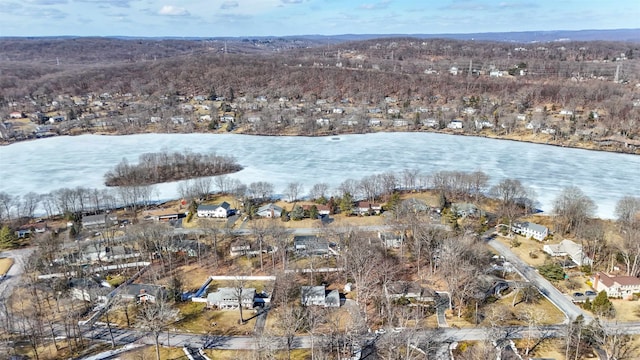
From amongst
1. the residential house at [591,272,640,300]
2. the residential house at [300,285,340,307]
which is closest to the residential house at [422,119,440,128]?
the residential house at [591,272,640,300]

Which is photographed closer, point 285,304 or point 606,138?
point 285,304

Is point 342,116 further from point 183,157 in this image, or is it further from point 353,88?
point 183,157

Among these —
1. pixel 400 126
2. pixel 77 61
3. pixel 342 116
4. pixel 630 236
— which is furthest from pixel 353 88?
pixel 77 61

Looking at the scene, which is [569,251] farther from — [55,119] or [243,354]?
[55,119]

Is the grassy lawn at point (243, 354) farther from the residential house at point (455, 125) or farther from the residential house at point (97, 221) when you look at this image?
the residential house at point (455, 125)

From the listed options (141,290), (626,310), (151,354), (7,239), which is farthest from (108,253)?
(626,310)
